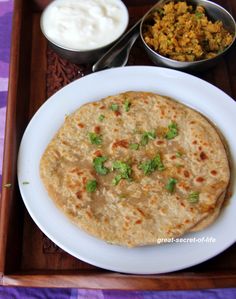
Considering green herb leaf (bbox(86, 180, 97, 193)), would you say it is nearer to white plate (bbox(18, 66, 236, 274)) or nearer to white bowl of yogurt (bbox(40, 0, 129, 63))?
white plate (bbox(18, 66, 236, 274))

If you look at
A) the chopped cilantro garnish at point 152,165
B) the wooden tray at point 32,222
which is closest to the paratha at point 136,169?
the chopped cilantro garnish at point 152,165

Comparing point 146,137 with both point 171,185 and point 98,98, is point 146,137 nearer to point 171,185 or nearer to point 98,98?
point 171,185

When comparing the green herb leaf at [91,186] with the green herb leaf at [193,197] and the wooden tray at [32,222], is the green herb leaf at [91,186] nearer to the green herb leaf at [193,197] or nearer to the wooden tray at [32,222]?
the wooden tray at [32,222]

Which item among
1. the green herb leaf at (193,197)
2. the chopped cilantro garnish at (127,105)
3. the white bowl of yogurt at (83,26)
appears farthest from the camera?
the white bowl of yogurt at (83,26)

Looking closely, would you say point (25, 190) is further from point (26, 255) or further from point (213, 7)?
point (213, 7)

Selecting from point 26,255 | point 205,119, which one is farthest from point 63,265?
point 205,119

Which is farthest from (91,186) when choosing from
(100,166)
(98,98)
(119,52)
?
(119,52)
